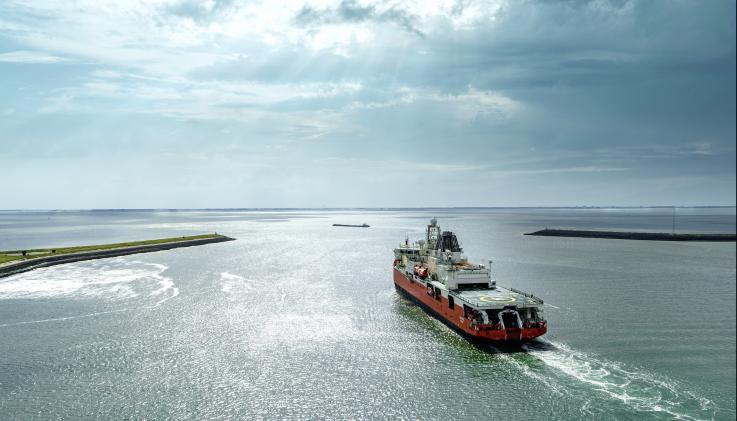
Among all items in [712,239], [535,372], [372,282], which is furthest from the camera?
[712,239]

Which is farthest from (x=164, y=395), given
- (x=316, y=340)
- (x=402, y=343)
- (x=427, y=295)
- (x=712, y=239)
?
(x=712, y=239)

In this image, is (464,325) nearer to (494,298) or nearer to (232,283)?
(494,298)

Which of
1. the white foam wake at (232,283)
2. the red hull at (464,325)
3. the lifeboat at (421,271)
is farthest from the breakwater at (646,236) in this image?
the white foam wake at (232,283)

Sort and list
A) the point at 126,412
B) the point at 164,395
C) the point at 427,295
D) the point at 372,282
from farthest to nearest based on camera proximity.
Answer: the point at 372,282 < the point at 427,295 < the point at 164,395 < the point at 126,412

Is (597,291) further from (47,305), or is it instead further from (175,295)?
(47,305)

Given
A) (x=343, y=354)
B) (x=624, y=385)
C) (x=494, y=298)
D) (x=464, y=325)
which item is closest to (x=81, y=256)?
(x=343, y=354)

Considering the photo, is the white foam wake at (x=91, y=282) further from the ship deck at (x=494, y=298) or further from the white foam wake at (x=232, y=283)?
the ship deck at (x=494, y=298)

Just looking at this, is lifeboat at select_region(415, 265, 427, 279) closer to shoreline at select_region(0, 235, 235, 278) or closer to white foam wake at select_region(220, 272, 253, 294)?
white foam wake at select_region(220, 272, 253, 294)
